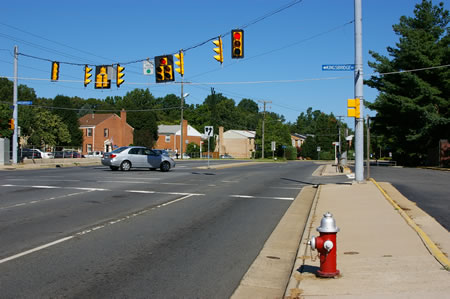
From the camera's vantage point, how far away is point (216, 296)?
5723 mm

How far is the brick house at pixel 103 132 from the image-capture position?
274 feet

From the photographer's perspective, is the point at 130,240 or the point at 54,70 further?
the point at 54,70

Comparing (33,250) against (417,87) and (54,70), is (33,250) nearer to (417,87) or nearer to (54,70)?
(54,70)

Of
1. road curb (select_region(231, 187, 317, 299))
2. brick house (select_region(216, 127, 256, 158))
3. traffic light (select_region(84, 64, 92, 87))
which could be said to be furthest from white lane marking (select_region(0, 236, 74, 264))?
brick house (select_region(216, 127, 256, 158))

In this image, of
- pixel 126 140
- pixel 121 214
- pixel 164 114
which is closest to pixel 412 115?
pixel 121 214

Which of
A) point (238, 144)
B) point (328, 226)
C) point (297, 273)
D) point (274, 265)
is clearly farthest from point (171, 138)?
point (328, 226)

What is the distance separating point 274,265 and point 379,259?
1.52 meters

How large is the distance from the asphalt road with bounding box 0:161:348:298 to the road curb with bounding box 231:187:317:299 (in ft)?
0.54

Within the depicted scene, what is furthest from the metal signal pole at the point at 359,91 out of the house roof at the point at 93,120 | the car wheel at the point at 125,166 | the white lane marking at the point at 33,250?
the house roof at the point at 93,120

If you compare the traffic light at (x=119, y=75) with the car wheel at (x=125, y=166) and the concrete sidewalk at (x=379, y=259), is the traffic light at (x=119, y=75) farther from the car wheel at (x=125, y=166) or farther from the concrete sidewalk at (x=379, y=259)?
the concrete sidewalk at (x=379, y=259)

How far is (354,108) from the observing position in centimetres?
1789

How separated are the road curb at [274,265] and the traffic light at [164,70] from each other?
13.6 metres

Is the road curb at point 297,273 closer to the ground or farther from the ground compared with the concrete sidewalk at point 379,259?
closer to the ground

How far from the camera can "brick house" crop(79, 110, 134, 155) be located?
274 feet
